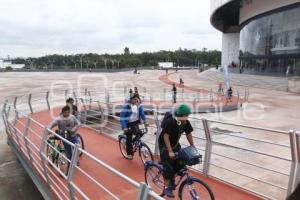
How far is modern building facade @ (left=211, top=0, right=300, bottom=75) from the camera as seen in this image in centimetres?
4257

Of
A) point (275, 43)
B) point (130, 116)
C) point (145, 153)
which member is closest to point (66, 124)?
point (130, 116)

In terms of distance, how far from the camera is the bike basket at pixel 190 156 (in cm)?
506

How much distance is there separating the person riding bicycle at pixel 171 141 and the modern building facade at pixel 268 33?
40.8 m

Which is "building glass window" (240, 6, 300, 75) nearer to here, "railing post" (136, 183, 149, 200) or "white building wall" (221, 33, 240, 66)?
"white building wall" (221, 33, 240, 66)

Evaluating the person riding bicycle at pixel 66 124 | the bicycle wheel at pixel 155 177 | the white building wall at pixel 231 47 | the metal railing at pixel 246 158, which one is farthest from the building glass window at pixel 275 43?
the bicycle wheel at pixel 155 177

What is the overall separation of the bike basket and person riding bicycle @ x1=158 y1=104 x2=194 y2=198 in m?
0.15

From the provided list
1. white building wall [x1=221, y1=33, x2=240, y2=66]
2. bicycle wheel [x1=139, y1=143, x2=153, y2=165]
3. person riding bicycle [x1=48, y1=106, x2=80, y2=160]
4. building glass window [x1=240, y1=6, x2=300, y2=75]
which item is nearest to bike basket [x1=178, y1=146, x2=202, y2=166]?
bicycle wheel [x1=139, y1=143, x2=153, y2=165]

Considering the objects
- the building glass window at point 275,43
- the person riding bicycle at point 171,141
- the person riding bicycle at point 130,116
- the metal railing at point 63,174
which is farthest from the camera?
the building glass window at point 275,43

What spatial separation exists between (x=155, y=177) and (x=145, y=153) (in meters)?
1.64

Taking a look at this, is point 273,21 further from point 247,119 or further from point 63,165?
point 63,165

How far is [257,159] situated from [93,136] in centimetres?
553

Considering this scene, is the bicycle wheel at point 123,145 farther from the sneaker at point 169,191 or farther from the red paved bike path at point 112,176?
the sneaker at point 169,191

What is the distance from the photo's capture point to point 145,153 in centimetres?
767

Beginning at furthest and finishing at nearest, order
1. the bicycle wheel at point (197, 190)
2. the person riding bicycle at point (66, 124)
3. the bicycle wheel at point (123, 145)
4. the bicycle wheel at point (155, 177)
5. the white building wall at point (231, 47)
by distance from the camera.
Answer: the white building wall at point (231, 47), the bicycle wheel at point (123, 145), the person riding bicycle at point (66, 124), the bicycle wheel at point (155, 177), the bicycle wheel at point (197, 190)
